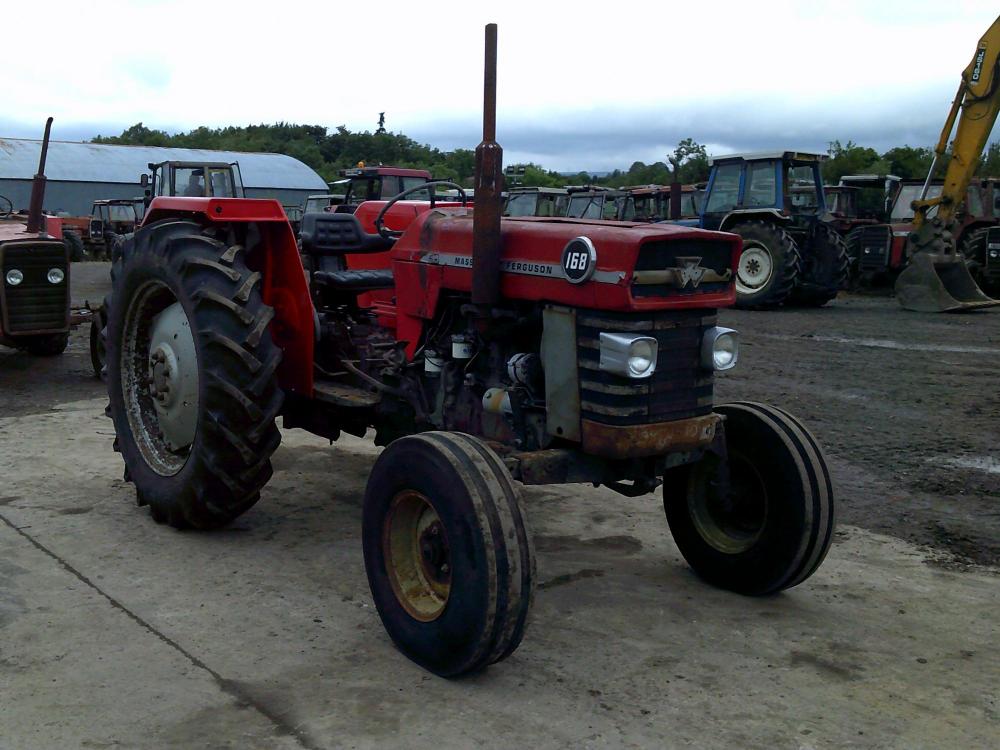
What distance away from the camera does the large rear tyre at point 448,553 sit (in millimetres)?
3021

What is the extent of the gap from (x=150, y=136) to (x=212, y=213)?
6947cm

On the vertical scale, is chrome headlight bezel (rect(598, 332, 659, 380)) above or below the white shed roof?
below

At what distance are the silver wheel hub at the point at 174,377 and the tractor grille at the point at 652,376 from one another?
1.94 m

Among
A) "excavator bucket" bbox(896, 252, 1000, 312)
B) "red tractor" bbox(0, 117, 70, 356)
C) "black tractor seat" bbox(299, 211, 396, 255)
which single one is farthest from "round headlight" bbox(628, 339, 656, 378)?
"excavator bucket" bbox(896, 252, 1000, 312)

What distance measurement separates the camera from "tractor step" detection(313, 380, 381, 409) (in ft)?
14.7

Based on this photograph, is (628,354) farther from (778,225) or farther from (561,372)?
(778,225)

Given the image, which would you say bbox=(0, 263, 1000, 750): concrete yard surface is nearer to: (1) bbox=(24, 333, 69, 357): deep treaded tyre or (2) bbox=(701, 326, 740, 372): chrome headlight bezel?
(2) bbox=(701, 326, 740, 372): chrome headlight bezel

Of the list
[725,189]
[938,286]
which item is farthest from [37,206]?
[938,286]

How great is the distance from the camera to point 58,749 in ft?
9.03

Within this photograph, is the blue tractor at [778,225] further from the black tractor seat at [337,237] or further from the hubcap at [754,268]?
the black tractor seat at [337,237]

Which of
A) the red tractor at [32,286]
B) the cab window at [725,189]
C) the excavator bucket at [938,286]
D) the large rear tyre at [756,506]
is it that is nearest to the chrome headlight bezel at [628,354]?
the large rear tyre at [756,506]

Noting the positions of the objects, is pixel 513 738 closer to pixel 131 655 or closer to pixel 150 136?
pixel 131 655

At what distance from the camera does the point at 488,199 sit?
363 centimetres

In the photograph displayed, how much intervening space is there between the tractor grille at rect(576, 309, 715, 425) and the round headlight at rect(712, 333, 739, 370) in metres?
0.07
